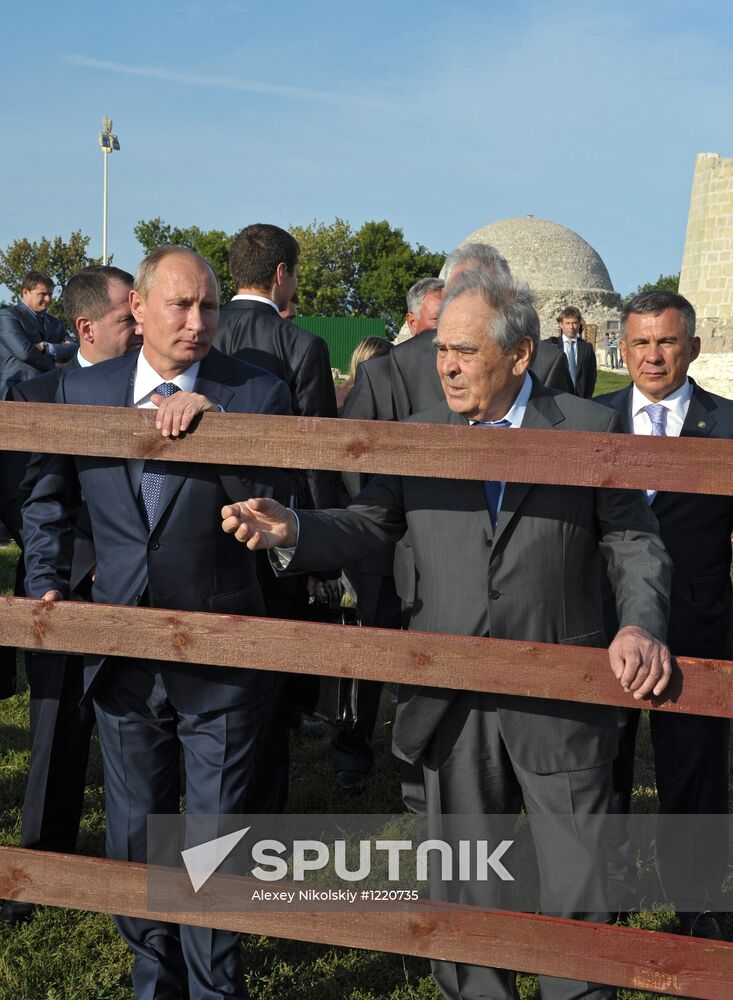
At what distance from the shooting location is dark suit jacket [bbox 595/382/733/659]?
4359 millimetres

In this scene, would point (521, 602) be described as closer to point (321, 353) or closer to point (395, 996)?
point (395, 996)

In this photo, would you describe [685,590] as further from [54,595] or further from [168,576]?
[54,595]

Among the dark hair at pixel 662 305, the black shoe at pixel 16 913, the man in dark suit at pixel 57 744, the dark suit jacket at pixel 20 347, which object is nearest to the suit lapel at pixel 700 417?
the dark hair at pixel 662 305

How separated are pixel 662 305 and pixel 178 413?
2.30 m

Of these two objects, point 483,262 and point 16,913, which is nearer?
point 483,262

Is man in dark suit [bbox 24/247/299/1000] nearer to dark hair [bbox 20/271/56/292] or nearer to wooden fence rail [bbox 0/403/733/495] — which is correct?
wooden fence rail [bbox 0/403/733/495]

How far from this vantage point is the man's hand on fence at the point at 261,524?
2985 millimetres

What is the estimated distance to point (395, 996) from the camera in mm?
3838

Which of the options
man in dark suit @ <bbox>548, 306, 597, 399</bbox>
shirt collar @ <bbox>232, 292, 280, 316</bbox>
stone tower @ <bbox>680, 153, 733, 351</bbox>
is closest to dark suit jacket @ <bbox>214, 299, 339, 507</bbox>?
shirt collar @ <bbox>232, 292, 280, 316</bbox>

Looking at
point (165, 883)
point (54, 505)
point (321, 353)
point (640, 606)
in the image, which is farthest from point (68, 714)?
point (640, 606)

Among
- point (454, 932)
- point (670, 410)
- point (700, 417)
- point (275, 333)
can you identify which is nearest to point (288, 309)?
point (275, 333)

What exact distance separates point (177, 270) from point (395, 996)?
2432mm

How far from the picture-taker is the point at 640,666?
2.79 meters

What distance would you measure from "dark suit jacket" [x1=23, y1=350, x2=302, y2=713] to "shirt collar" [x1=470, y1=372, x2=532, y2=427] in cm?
73
